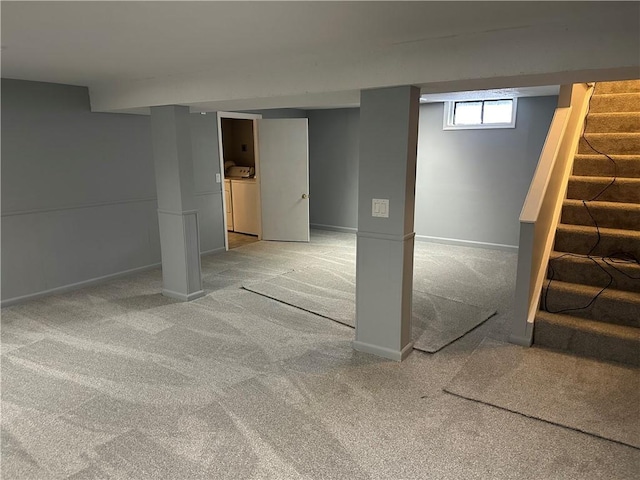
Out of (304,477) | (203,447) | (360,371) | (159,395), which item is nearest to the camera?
(304,477)

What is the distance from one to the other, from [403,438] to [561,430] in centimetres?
82

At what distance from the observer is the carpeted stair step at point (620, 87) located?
14.4 feet

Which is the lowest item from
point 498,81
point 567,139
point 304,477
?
point 304,477

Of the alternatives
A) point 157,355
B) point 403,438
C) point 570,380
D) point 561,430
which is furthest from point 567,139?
point 157,355

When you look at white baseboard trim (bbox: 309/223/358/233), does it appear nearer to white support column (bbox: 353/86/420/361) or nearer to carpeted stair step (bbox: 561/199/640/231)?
carpeted stair step (bbox: 561/199/640/231)

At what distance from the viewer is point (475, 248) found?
6.18m

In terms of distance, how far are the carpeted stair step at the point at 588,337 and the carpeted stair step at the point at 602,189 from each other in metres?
1.26

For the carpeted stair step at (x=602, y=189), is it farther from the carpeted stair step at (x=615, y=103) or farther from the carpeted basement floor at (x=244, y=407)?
the carpeted basement floor at (x=244, y=407)

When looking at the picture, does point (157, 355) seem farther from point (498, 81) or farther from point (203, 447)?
point (498, 81)

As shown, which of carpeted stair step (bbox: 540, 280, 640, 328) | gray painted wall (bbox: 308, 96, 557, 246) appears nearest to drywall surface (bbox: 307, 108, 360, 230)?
gray painted wall (bbox: 308, 96, 557, 246)

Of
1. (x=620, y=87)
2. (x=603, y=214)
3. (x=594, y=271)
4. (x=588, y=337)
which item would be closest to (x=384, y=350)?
(x=588, y=337)

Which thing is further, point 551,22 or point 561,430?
point 561,430

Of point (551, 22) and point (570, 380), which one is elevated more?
point (551, 22)

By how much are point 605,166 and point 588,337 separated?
180 centimetres
